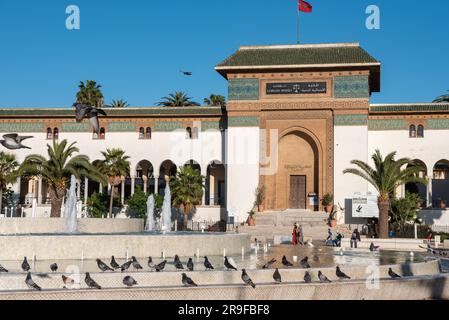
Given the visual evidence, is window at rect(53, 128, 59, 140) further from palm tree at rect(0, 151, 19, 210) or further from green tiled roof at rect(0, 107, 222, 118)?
palm tree at rect(0, 151, 19, 210)

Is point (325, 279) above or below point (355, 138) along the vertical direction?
below

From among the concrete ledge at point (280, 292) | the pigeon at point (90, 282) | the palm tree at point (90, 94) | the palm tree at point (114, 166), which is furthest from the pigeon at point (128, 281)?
the palm tree at point (90, 94)

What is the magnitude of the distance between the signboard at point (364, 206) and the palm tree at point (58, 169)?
14.4m

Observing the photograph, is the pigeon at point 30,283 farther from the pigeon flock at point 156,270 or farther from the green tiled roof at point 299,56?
the green tiled roof at point 299,56

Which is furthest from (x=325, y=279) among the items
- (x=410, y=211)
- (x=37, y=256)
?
(x=410, y=211)

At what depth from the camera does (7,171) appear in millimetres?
41219

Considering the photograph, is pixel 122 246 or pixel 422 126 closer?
pixel 122 246

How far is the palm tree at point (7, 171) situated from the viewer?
39.2 metres

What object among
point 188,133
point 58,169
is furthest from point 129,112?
point 58,169

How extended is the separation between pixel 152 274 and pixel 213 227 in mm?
27907

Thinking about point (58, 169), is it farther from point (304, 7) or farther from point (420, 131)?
point (420, 131)

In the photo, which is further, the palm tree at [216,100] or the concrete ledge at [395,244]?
the palm tree at [216,100]

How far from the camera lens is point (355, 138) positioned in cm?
4169
